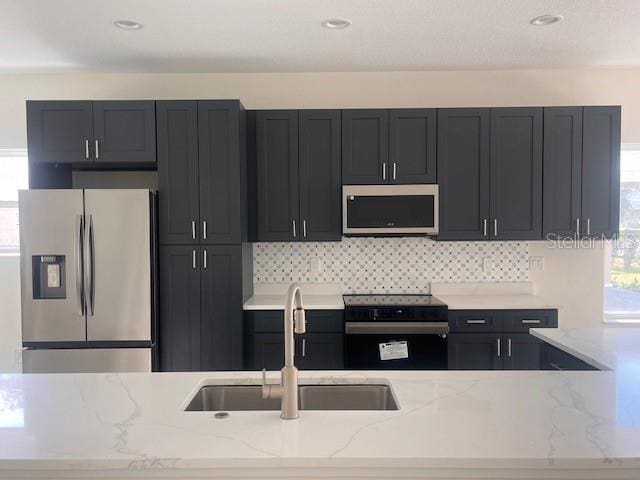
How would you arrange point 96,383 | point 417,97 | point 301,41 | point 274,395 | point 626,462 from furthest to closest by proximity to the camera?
point 417,97, point 301,41, point 96,383, point 274,395, point 626,462

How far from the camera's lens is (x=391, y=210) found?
12.0ft

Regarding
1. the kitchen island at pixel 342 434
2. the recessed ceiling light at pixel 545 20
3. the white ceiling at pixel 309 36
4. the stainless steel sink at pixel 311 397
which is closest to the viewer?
the kitchen island at pixel 342 434

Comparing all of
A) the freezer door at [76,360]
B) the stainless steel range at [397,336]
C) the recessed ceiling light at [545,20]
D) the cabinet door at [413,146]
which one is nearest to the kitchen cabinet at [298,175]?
the cabinet door at [413,146]

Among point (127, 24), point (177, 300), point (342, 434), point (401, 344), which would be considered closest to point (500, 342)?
point (401, 344)

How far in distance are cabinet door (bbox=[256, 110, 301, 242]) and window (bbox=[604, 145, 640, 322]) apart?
8.71 feet

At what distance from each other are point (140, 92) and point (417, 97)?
88.4 inches

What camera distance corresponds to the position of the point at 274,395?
141 cm

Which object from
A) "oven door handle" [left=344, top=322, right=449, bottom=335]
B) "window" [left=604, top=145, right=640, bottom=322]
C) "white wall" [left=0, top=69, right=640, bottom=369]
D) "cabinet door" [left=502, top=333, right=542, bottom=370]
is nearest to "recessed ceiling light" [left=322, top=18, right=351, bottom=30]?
"white wall" [left=0, top=69, right=640, bottom=369]

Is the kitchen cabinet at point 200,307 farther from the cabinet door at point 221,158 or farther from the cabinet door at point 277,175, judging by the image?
the cabinet door at point 277,175

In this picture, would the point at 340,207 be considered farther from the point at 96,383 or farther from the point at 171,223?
the point at 96,383

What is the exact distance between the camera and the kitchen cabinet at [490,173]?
12.1 feet

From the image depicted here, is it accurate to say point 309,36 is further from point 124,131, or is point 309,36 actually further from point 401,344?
point 401,344

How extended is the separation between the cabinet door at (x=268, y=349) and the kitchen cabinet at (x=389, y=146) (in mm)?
1288

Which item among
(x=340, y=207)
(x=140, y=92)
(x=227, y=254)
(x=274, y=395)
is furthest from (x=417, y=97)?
(x=274, y=395)
